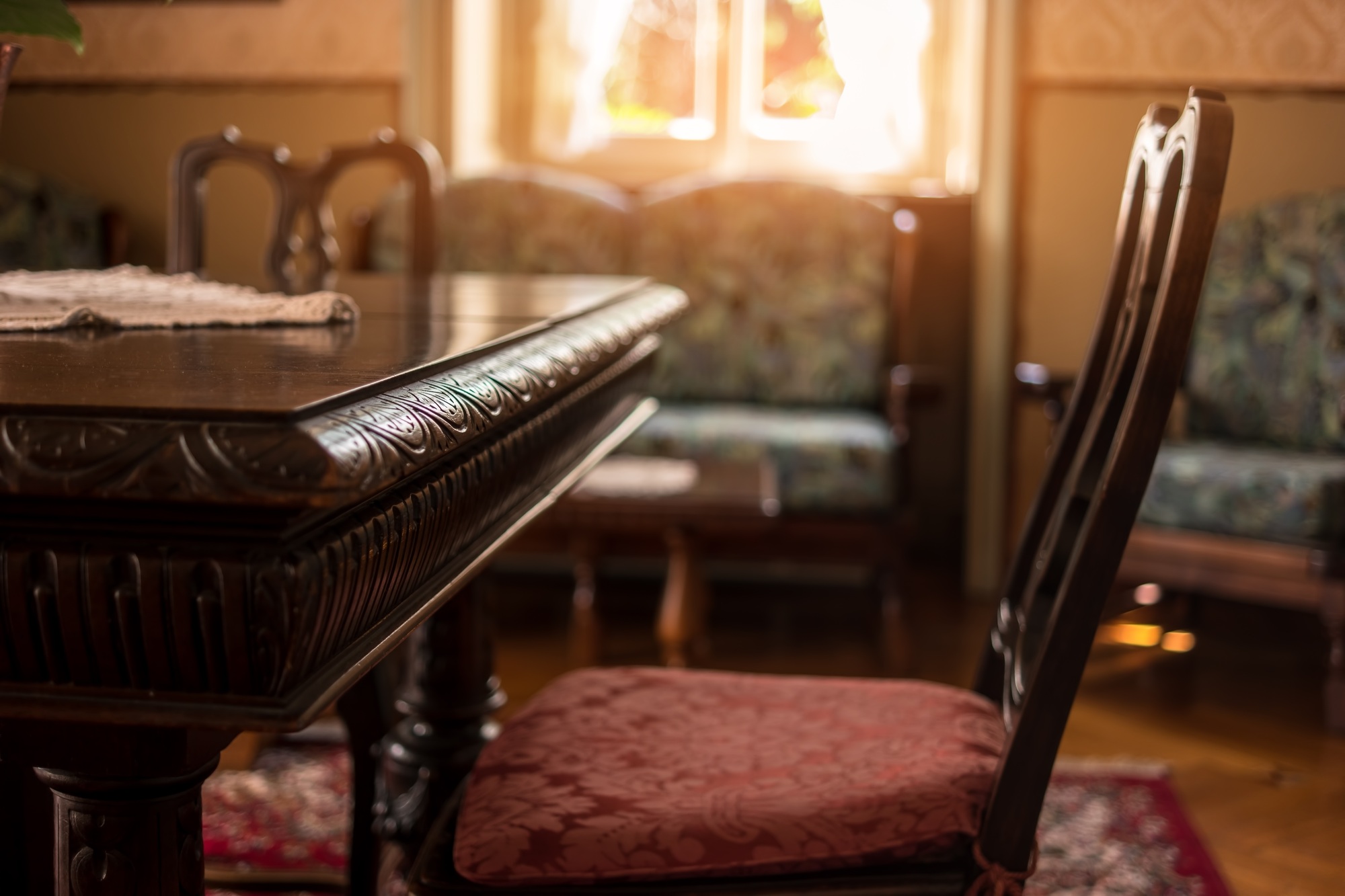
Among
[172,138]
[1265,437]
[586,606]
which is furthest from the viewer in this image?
[172,138]

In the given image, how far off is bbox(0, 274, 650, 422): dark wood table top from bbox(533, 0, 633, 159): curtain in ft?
10.1

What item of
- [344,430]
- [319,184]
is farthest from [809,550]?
[344,430]

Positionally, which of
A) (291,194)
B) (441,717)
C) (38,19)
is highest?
(38,19)

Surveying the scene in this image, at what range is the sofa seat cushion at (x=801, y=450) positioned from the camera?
331cm

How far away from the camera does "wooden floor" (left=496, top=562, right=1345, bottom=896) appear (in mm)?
2346

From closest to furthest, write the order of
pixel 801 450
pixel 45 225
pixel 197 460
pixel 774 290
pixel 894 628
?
1. pixel 197 460
2. pixel 894 628
3. pixel 801 450
4. pixel 774 290
5. pixel 45 225

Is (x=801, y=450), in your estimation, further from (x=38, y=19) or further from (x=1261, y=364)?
(x=38, y=19)

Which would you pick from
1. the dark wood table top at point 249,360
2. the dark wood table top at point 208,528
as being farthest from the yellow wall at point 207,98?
the dark wood table top at point 208,528

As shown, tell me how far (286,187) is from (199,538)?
1873 millimetres

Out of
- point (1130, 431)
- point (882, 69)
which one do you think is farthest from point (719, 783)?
point (882, 69)

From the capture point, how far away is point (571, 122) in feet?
14.0

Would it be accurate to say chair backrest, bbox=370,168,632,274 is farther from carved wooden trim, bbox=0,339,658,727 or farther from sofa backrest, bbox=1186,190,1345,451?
carved wooden trim, bbox=0,339,658,727

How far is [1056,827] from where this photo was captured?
2283 millimetres

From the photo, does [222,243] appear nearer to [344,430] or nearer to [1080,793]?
[1080,793]
